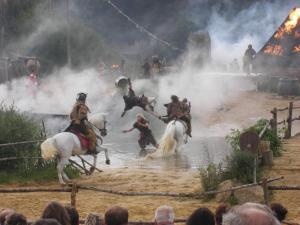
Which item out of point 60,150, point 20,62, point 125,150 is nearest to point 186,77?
point 20,62

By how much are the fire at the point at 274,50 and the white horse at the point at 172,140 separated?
16411mm

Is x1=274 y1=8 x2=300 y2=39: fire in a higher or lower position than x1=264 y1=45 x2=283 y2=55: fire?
higher

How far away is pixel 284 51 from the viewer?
33500mm

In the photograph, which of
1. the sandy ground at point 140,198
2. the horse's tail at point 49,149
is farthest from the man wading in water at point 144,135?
the horse's tail at point 49,149

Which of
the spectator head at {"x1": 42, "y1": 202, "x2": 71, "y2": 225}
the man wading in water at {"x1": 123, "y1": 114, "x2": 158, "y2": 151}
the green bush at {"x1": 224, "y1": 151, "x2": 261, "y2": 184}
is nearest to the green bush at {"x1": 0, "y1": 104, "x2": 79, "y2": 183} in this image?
the green bush at {"x1": 224, "y1": 151, "x2": 261, "y2": 184}

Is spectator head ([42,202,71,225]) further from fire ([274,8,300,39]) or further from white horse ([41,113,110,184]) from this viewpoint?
fire ([274,8,300,39])

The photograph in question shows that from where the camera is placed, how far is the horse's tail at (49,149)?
1334 cm

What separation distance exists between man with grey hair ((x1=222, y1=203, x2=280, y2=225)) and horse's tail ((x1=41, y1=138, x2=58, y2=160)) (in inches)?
385

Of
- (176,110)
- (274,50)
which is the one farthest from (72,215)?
(274,50)

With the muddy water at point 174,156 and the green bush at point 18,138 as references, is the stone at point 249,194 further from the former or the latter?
the green bush at point 18,138

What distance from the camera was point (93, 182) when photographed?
13727mm

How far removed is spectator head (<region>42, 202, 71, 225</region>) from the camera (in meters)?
5.23

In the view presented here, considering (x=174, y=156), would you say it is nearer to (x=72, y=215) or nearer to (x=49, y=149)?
(x=49, y=149)

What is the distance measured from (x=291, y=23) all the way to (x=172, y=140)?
54.9 feet
